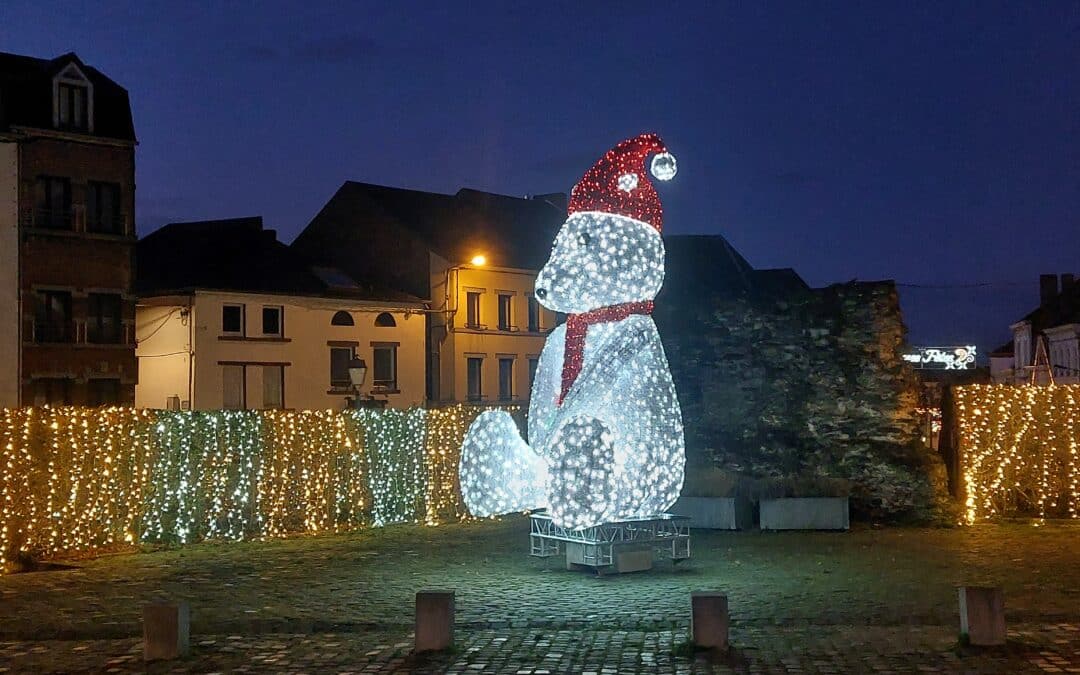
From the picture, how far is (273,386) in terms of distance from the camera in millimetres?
42469

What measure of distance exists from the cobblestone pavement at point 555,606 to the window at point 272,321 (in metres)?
25.1

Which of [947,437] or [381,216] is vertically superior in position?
[381,216]

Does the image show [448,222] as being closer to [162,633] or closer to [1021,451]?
[1021,451]

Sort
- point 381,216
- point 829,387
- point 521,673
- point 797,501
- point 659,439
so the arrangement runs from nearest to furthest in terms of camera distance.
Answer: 1. point 521,673
2. point 659,439
3. point 797,501
4. point 829,387
5. point 381,216

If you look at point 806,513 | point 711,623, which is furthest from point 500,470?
point 806,513

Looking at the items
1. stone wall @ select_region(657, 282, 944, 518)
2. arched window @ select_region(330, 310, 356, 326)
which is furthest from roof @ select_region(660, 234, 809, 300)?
stone wall @ select_region(657, 282, 944, 518)

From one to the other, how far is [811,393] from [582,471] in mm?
7997

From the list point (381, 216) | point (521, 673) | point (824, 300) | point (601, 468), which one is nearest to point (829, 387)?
point (824, 300)

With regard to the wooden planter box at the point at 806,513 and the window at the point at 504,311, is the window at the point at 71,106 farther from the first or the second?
the wooden planter box at the point at 806,513

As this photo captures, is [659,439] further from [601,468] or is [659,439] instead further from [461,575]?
[461,575]

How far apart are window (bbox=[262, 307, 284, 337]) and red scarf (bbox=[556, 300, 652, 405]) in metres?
28.8

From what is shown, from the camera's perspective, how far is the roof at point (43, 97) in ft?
115

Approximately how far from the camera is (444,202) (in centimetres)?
5300

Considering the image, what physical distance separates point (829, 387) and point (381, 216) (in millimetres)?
32389
